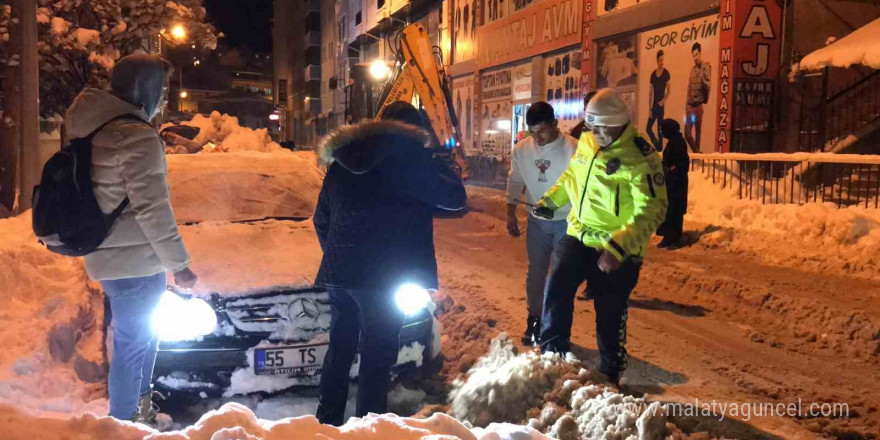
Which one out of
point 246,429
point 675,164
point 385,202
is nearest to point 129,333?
point 246,429

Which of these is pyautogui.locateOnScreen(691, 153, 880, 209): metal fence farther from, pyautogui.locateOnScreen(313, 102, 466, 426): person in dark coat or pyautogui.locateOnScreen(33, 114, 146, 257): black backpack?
pyautogui.locateOnScreen(33, 114, 146, 257): black backpack

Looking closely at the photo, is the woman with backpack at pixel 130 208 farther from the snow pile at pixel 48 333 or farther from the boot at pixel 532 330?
the boot at pixel 532 330

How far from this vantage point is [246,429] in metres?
2.50

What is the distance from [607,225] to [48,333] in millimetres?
3649

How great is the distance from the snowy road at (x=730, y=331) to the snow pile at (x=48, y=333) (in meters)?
2.38

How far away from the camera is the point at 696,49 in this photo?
1392cm

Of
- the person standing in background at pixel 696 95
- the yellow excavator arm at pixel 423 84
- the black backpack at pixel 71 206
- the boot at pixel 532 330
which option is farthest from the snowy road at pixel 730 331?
the yellow excavator arm at pixel 423 84

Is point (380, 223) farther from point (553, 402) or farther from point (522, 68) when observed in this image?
point (522, 68)

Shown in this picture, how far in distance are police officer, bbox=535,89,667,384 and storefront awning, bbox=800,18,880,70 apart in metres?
8.51

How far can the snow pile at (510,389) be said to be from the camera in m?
3.88

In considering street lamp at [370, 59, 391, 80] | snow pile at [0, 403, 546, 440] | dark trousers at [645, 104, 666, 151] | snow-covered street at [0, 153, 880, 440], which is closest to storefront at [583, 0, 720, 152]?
dark trousers at [645, 104, 666, 151]

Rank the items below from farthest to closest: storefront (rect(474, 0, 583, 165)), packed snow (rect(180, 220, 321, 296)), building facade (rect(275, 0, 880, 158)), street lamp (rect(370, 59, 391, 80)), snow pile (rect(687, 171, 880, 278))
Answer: storefront (rect(474, 0, 583, 165)) → street lamp (rect(370, 59, 391, 80)) → building facade (rect(275, 0, 880, 158)) → snow pile (rect(687, 171, 880, 278)) → packed snow (rect(180, 220, 321, 296))

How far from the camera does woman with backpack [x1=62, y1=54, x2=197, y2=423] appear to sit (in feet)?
10.5

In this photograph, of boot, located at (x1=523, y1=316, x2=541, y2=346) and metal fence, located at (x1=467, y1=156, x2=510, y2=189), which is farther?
metal fence, located at (x1=467, y1=156, x2=510, y2=189)
